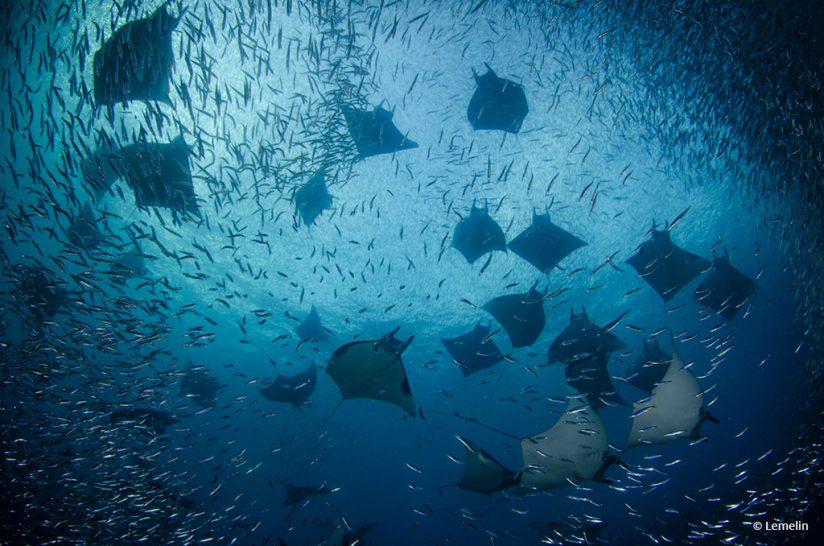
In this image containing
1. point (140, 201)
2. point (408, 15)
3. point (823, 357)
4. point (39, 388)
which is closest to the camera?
point (140, 201)

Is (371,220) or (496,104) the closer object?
(496,104)

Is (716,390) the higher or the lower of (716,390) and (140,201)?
the higher

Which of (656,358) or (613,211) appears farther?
(613,211)

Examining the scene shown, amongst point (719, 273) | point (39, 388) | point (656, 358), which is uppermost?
point (719, 273)

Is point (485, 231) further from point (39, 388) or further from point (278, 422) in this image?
point (278, 422)

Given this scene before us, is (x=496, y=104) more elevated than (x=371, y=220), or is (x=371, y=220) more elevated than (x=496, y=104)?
(x=371, y=220)

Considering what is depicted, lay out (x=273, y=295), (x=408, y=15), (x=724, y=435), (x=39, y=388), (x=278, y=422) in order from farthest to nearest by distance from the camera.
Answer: (x=724, y=435), (x=278, y=422), (x=273, y=295), (x=39, y=388), (x=408, y=15)

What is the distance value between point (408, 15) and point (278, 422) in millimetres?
23332

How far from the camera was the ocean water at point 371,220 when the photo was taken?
22.9ft

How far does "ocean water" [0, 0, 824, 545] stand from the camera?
697 cm

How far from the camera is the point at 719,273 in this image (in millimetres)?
8859

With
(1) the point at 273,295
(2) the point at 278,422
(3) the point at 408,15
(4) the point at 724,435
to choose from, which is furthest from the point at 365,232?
(4) the point at 724,435

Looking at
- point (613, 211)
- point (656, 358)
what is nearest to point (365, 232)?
point (613, 211)

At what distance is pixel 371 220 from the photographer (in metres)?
14.5
